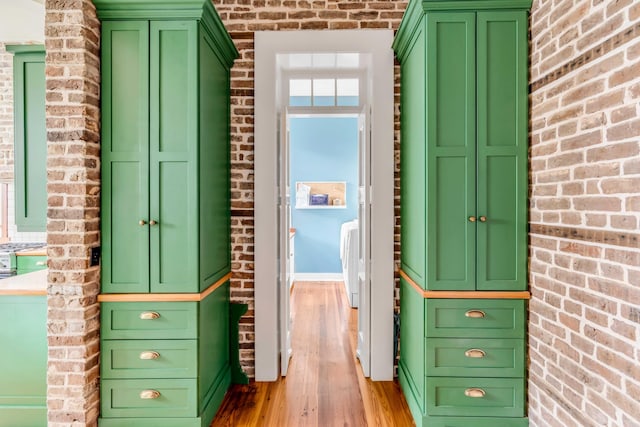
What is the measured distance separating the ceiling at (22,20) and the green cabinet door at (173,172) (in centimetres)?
118

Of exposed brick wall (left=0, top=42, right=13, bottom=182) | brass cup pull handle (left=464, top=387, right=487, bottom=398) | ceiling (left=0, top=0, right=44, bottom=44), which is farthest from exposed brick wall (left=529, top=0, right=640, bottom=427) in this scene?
exposed brick wall (left=0, top=42, right=13, bottom=182)

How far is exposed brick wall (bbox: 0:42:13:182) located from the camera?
12.7 feet

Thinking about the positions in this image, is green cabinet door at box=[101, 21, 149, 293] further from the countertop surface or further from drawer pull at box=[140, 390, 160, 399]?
drawer pull at box=[140, 390, 160, 399]

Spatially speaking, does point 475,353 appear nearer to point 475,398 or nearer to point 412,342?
point 475,398

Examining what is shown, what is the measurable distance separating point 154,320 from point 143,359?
24 centimetres

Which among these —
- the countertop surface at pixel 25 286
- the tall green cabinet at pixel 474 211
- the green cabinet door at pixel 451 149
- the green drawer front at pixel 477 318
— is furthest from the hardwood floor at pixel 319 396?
the countertop surface at pixel 25 286

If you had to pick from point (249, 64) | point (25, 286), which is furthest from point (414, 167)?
point (25, 286)

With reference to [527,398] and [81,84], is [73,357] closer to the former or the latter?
[81,84]

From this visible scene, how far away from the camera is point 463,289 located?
7.23 feet

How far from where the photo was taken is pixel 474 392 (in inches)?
87.1

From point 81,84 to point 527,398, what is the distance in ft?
10.5

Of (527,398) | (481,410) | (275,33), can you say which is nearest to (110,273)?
(275,33)

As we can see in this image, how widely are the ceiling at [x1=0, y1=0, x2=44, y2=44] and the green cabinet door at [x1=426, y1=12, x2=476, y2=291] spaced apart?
265cm

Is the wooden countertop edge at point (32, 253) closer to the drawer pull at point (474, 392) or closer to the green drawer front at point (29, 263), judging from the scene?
the green drawer front at point (29, 263)
